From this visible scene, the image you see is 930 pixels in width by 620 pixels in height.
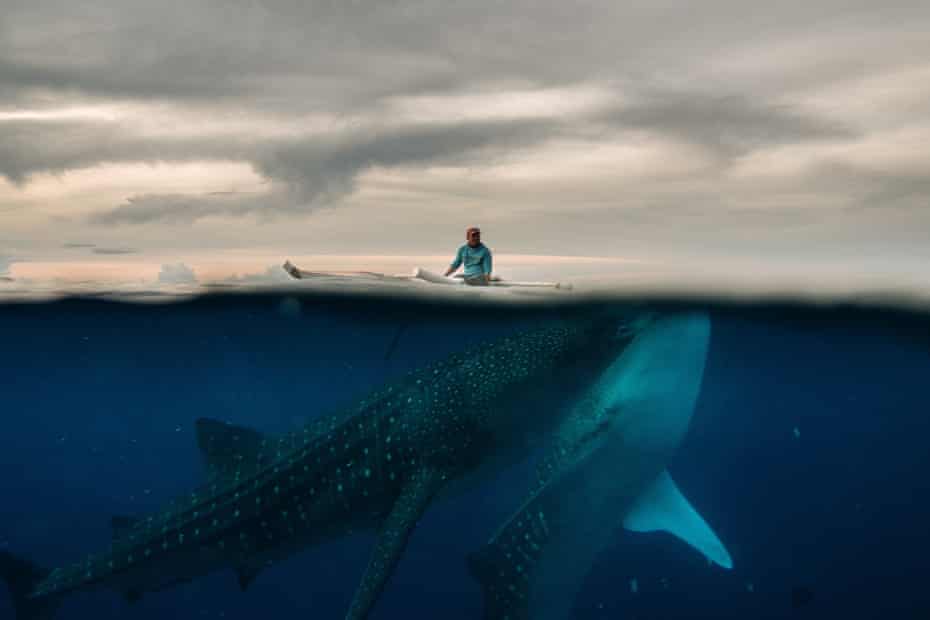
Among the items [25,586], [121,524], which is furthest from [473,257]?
[25,586]

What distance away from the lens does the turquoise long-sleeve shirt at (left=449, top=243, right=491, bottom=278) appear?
962 centimetres

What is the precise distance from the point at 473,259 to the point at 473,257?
0.20ft

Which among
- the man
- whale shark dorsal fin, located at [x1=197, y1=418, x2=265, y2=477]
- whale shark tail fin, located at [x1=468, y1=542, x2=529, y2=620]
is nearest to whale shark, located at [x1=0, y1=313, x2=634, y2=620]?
whale shark dorsal fin, located at [x1=197, y1=418, x2=265, y2=477]

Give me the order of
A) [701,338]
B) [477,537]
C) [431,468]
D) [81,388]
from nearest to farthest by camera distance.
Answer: [431,468]
[701,338]
[477,537]
[81,388]

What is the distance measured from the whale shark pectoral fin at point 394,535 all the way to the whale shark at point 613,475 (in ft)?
2.96

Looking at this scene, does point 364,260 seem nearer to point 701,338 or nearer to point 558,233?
point 558,233

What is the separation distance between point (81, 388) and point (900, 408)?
39.3 m

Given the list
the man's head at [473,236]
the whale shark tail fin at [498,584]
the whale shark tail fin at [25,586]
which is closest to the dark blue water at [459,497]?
the whale shark tail fin at [25,586]

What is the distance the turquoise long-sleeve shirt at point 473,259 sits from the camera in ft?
31.6

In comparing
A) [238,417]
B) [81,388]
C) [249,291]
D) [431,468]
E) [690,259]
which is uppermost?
[690,259]

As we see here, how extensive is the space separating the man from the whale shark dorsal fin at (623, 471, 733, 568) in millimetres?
4022

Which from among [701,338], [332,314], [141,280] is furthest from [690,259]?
[141,280]

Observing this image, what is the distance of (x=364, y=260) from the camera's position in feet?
41.7

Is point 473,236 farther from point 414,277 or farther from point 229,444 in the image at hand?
point 229,444
